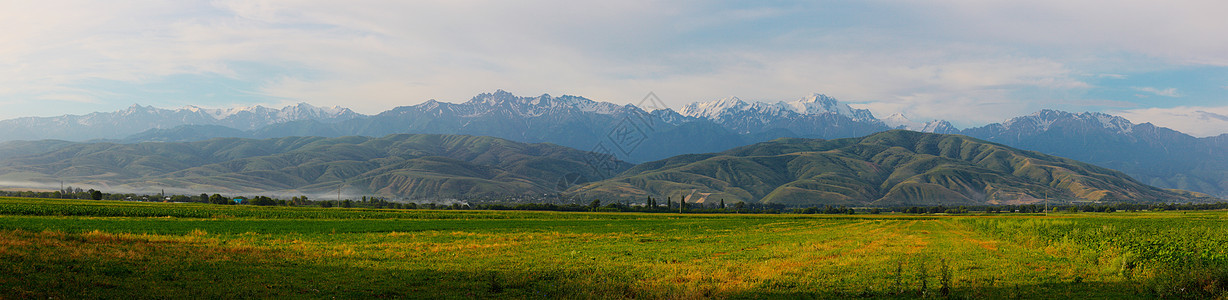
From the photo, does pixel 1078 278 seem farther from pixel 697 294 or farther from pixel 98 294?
pixel 98 294

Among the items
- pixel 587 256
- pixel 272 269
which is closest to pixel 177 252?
pixel 272 269

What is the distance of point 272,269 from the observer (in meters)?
24.2

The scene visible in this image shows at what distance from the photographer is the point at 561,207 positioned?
19375cm

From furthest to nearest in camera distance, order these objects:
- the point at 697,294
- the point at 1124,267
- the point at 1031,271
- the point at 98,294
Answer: the point at 1031,271 < the point at 1124,267 < the point at 697,294 < the point at 98,294

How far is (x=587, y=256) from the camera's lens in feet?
109

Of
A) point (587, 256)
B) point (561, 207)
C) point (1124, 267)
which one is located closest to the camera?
point (1124, 267)

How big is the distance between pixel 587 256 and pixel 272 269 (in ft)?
49.9

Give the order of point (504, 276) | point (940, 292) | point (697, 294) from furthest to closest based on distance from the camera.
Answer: point (504, 276) < point (940, 292) < point (697, 294)

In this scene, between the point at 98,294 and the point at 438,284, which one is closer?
the point at 98,294

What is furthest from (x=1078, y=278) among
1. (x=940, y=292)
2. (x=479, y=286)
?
(x=479, y=286)

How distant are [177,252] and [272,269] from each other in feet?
22.2

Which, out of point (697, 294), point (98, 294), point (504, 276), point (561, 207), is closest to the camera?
point (98, 294)

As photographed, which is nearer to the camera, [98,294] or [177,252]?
[98,294]

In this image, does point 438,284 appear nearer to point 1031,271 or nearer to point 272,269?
point 272,269
